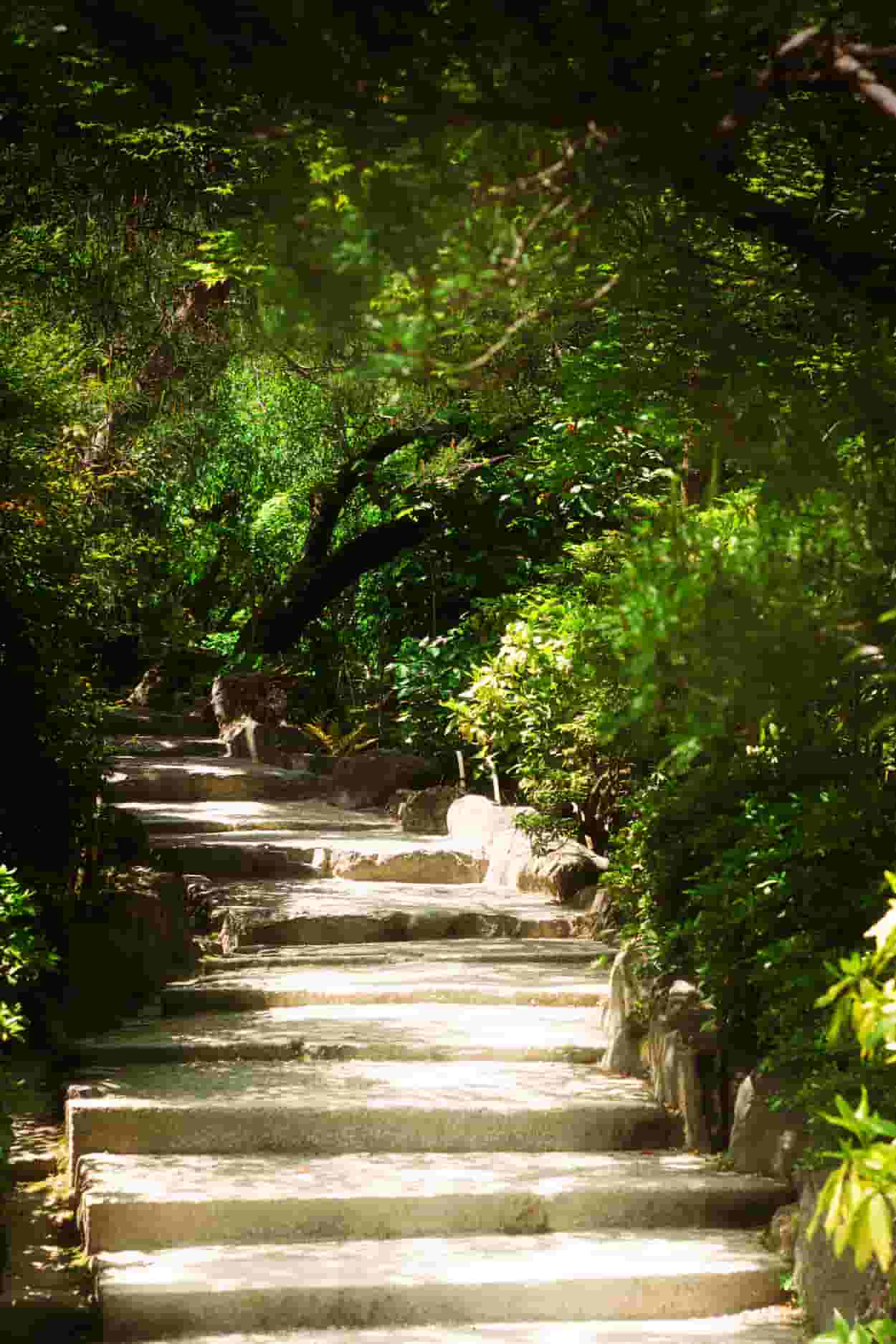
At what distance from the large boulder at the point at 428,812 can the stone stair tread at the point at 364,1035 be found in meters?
4.87

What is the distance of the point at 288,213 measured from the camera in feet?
10.9

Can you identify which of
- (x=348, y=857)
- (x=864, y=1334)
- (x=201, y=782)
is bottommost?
(x=864, y=1334)

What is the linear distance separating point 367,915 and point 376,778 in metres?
4.83

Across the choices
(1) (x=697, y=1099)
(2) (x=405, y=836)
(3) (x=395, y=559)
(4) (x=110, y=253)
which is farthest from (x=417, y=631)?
(1) (x=697, y=1099)

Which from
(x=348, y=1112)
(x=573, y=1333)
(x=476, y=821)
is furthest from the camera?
(x=476, y=821)

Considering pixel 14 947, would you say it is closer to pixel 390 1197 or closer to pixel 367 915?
pixel 390 1197

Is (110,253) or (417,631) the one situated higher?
(110,253)

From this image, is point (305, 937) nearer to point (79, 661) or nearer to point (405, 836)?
point (79, 661)

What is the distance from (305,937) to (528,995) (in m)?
1.58

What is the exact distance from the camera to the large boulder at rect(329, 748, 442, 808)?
44.4 feet

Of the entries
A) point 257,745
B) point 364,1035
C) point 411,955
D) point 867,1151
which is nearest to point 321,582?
point 257,745

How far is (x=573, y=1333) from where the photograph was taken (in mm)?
4777

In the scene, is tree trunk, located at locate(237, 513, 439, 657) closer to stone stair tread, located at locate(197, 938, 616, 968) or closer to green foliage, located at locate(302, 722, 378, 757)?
green foliage, located at locate(302, 722, 378, 757)

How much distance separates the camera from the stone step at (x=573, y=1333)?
4637mm
